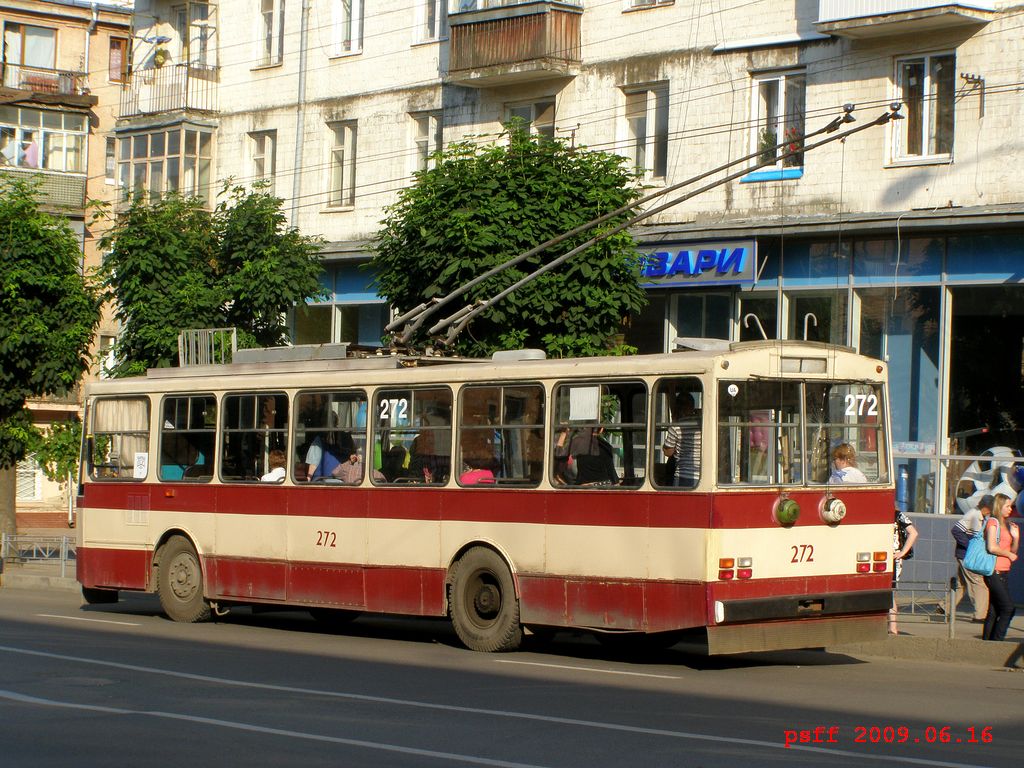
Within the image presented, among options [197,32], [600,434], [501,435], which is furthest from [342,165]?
[600,434]

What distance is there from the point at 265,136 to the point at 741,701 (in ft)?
82.8

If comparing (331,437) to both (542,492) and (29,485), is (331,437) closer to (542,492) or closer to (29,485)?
(542,492)

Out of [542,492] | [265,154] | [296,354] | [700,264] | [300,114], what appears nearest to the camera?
[542,492]

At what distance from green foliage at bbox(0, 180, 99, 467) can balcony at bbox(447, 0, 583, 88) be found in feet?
26.8

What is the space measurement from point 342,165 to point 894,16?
13288 millimetres

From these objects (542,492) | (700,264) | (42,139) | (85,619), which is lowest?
(85,619)

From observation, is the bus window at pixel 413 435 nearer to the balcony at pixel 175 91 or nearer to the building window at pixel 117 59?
the balcony at pixel 175 91

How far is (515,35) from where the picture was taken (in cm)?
2825

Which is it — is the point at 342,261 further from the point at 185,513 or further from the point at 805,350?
the point at 805,350

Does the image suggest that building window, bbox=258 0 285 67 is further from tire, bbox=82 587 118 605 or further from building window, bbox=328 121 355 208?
tire, bbox=82 587 118 605

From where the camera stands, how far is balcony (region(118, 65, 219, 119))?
35.2 metres

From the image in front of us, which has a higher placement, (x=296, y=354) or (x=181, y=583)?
(x=296, y=354)

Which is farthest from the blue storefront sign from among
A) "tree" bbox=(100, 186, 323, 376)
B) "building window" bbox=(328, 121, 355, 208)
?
"building window" bbox=(328, 121, 355, 208)

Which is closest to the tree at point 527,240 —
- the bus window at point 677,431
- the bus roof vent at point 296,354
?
the bus roof vent at point 296,354
